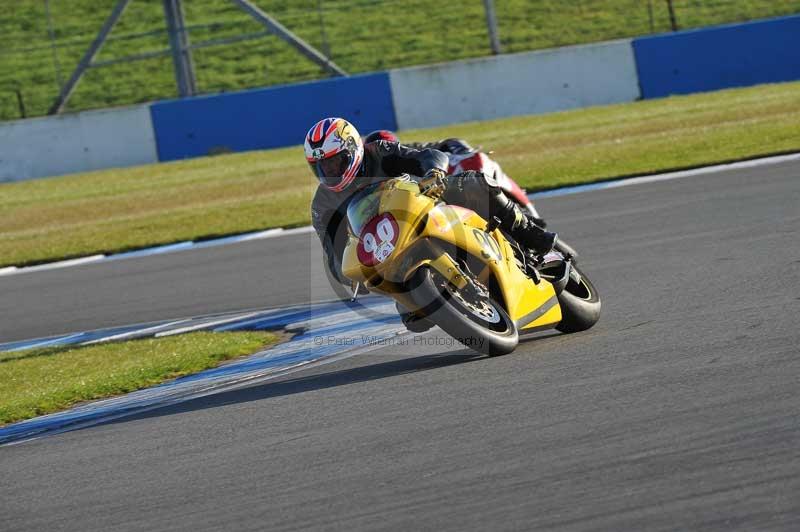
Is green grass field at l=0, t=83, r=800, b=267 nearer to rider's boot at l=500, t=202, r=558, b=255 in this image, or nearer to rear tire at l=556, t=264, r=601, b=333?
rear tire at l=556, t=264, r=601, b=333

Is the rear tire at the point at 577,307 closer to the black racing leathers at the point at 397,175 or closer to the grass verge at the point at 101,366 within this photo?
the black racing leathers at the point at 397,175

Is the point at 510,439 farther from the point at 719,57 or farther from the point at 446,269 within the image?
the point at 719,57

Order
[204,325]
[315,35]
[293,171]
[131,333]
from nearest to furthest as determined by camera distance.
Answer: [204,325] < [131,333] < [293,171] < [315,35]

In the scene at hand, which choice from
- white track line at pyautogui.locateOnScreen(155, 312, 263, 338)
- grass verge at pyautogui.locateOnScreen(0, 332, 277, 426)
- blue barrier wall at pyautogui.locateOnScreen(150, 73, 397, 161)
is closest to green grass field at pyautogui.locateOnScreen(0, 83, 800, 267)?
blue barrier wall at pyautogui.locateOnScreen(150, 73, 397, 161)

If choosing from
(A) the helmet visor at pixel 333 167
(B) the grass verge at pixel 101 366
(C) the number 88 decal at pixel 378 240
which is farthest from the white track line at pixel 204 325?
(C) the number 88 decal at pixel 378 240

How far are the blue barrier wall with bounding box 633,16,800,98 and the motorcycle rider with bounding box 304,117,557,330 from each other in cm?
1726

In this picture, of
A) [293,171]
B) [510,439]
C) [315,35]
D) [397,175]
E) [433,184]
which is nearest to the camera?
[510,439]

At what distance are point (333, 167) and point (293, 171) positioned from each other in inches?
570

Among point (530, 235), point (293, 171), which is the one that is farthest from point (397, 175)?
point (293, 171)

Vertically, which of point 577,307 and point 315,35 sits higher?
point 315,35

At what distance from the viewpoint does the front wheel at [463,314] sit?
682cm

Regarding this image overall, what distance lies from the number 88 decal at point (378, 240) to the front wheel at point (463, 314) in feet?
0.67

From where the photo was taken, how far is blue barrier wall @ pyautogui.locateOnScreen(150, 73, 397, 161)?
24562mm

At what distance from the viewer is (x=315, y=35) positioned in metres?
27.7
